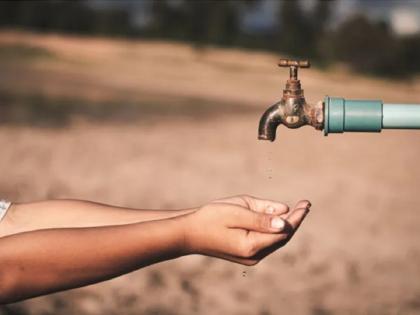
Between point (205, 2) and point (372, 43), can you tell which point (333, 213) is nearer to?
point (372, 43)

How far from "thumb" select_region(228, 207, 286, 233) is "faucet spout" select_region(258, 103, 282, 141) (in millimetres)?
396

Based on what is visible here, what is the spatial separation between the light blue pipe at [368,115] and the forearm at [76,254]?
A: 20.9 inches

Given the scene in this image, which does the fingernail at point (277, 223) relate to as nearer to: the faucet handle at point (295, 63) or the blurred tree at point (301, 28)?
the faucet handle at point (295, 63)

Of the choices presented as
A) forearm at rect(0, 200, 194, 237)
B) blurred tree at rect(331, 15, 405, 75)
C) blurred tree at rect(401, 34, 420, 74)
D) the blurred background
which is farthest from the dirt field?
blurred tree at rect(401, 34, 420, 74)

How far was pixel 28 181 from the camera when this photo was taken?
646 cm

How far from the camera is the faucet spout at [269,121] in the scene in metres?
1.92

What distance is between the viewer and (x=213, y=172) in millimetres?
7441

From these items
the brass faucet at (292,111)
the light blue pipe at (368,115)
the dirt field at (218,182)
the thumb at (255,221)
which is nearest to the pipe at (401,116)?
the light blue pipe at (368,115)

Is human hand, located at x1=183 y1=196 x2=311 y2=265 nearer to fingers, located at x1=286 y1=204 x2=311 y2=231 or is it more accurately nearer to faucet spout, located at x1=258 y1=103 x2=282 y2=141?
fingers, located at x1=286 y1=204 x2=311 y2=231

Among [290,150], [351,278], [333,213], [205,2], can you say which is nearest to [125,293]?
[351,278]

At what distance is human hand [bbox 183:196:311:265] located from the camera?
1.60m

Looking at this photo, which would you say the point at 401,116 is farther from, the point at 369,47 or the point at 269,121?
the point at 369,47

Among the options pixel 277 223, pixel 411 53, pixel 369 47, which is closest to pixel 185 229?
pixel 277 223

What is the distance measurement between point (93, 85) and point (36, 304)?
14227 mm
